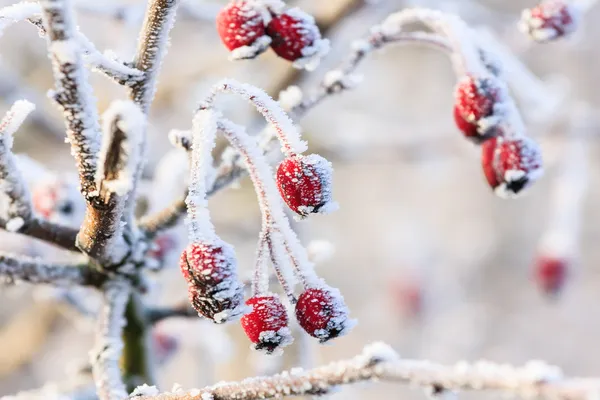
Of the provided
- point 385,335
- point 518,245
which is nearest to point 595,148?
point 518,245

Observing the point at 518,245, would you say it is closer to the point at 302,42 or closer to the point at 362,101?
the point at 362,101

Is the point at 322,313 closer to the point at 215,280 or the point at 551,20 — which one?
the point at 215,280

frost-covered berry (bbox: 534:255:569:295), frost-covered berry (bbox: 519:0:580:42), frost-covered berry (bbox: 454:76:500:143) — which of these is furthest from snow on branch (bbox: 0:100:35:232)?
frost-covered berry (bbox: 534:255:569:295)

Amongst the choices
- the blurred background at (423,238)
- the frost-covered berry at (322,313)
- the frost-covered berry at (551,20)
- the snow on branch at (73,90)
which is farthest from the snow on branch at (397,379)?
the blurred background at (423,238)

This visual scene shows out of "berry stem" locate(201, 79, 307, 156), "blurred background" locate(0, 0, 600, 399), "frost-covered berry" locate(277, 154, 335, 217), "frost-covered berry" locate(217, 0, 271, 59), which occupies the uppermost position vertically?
"blurred background" locate(0, 0, 600, 399)

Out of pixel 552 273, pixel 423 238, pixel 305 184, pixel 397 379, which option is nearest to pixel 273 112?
pixel 305 184

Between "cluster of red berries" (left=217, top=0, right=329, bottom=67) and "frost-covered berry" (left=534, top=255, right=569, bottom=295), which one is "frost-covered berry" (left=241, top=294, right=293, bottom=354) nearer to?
"cluster of red berries" (left=217, top=0, right=329, bottom=67)

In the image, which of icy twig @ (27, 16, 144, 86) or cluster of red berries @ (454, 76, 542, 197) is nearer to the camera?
icy twig @ (27, 16, 144, 86)
